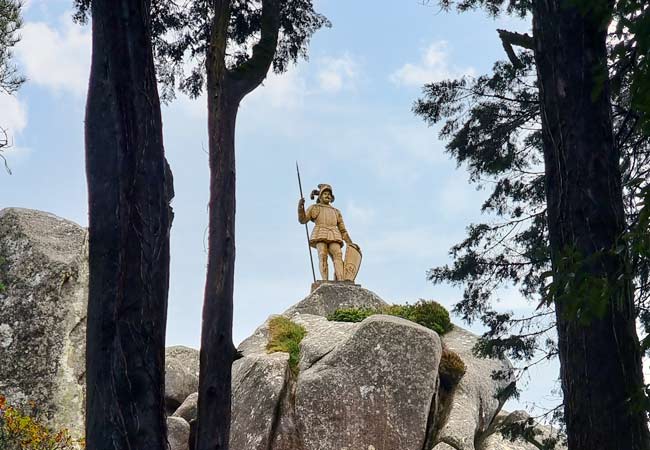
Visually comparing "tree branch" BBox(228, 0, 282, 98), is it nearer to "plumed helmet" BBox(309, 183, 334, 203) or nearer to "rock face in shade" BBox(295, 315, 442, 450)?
"rock face in shade" BBox(295, 315, 442, 450)

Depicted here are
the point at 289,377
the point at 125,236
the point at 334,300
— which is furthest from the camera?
the point at 334,300

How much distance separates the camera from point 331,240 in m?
20.9

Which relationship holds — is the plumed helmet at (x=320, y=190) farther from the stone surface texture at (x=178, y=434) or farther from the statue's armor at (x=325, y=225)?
the stone surface texture at (x=178, y=434)

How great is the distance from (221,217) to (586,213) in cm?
409

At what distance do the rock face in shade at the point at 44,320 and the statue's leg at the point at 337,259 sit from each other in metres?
7.42

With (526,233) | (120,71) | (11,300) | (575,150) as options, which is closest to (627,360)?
(575,150)

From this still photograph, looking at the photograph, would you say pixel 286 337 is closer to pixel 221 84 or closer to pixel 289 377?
pixel 289 377

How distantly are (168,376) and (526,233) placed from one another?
8.47m

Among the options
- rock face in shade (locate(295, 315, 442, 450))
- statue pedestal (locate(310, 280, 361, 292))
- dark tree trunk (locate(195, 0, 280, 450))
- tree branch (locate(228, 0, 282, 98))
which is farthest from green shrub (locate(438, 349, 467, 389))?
tree branch (locate(228, 0, 282, 98))

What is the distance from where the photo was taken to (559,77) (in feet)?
19.8

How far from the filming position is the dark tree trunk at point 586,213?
547cm

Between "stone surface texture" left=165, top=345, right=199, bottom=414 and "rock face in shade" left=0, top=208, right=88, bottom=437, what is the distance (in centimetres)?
521

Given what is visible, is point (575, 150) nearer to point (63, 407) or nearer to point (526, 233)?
point (526, 233)

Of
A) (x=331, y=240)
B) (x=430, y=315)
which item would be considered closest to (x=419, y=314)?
(x=430, y=315)
